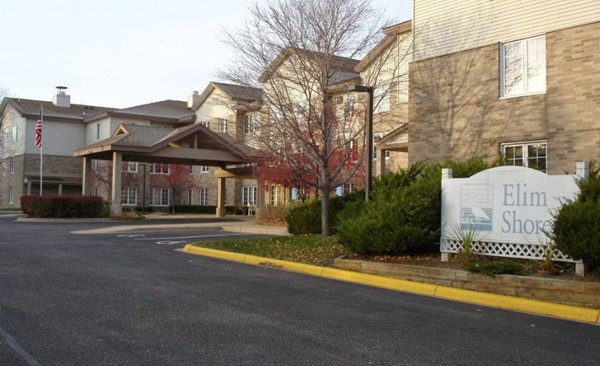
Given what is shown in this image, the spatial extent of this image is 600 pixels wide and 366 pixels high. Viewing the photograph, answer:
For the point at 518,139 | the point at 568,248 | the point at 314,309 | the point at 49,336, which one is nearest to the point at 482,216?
the point at 568,248

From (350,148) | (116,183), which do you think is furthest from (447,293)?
(116,183)

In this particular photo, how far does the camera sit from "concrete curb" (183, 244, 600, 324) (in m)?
8.80

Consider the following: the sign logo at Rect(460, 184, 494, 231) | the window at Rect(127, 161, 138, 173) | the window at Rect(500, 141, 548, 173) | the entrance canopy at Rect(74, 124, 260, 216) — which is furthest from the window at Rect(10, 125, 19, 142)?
the sign logo at Rect(460, 184, 494, 231)

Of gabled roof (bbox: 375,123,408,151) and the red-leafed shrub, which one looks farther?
the red-leafed shrub

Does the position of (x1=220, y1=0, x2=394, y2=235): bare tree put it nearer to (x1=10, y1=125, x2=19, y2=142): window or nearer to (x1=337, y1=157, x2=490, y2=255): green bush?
(x1=337, y1=157, x2=490, y2=255): green bush

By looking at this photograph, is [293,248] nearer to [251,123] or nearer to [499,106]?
[251,123]

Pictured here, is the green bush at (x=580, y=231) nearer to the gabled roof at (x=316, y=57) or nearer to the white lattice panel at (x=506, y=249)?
the white lattice panel at (x=506, y=249)

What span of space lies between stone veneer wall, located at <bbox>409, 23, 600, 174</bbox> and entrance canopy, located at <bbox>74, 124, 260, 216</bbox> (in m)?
15.1

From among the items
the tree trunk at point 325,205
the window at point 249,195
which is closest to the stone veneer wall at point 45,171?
the window at point 249,195

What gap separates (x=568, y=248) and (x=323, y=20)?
9709 millimetres

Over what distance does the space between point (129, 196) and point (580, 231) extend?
4717 cm

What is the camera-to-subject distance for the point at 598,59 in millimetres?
15305

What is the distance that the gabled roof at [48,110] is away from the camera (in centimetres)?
5112

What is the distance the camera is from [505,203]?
1114 centimetres
